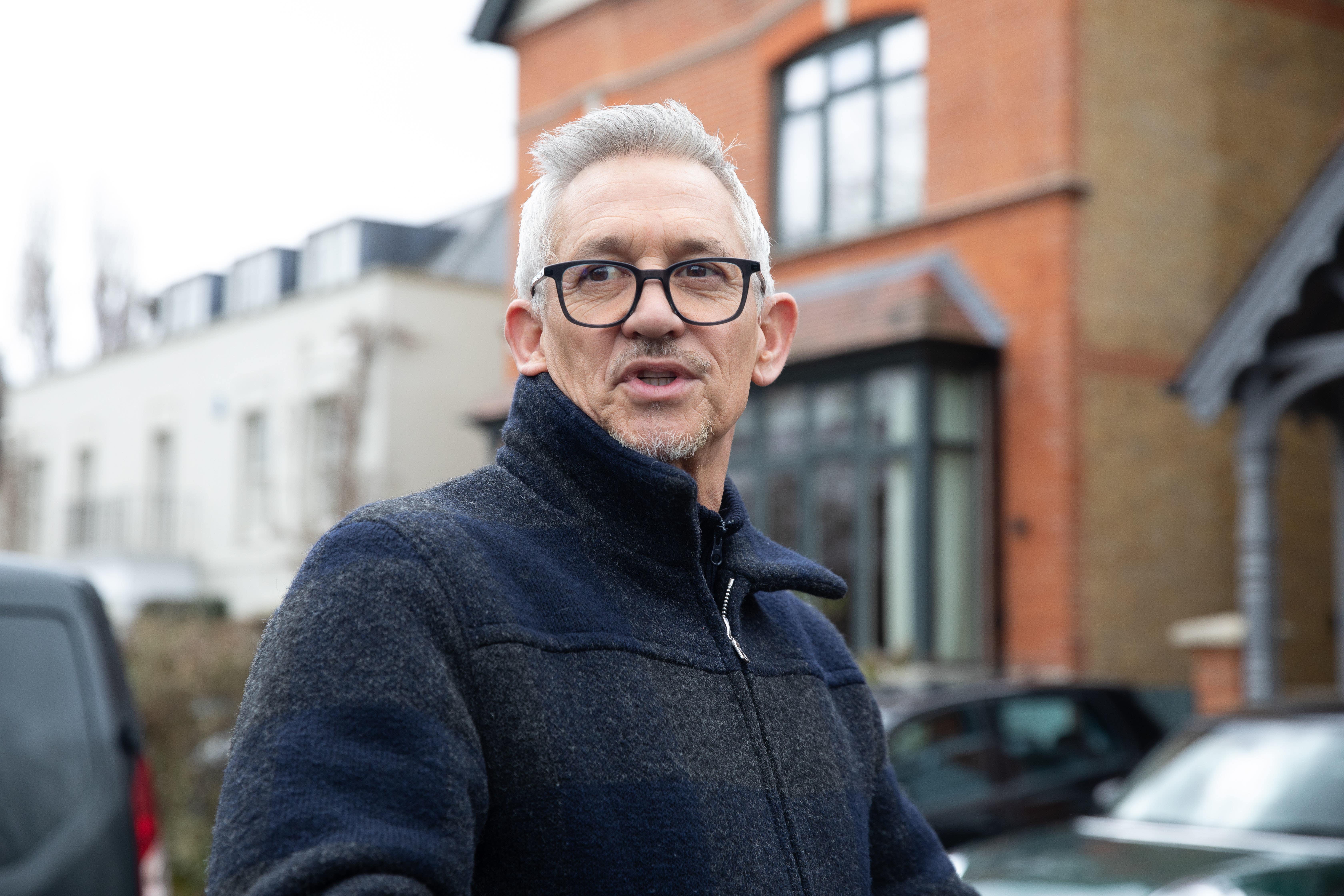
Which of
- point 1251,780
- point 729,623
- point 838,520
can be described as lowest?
point 1251,780

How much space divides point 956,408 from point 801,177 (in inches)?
134

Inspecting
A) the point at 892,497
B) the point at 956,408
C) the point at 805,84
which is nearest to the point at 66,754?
the point at 892,497

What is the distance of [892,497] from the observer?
14.2m

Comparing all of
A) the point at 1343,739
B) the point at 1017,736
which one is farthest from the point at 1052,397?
the point at 1343,739

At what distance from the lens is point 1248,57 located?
1486 centimetres

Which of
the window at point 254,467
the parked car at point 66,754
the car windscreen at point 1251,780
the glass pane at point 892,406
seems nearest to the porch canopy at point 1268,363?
the glass pane at point 892,406

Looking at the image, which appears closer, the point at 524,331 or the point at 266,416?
the point at 524,331

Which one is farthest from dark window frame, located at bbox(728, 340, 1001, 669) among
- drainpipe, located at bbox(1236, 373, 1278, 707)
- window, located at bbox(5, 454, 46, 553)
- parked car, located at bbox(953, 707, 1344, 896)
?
window, located at bbox(5, 454, 46, 553)

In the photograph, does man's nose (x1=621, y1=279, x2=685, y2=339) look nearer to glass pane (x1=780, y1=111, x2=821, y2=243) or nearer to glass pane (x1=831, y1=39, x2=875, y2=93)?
glass pane (x1=831, y1=39, x2=875, y2=93)

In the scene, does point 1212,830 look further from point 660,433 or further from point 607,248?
point 607,248

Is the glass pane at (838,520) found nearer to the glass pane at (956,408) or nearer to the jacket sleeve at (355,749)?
the glass pane at (956,408)

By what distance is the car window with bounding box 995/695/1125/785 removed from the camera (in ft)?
28.3

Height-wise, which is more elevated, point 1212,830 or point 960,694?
point 960,694

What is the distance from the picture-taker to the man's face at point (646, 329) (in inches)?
82.1
